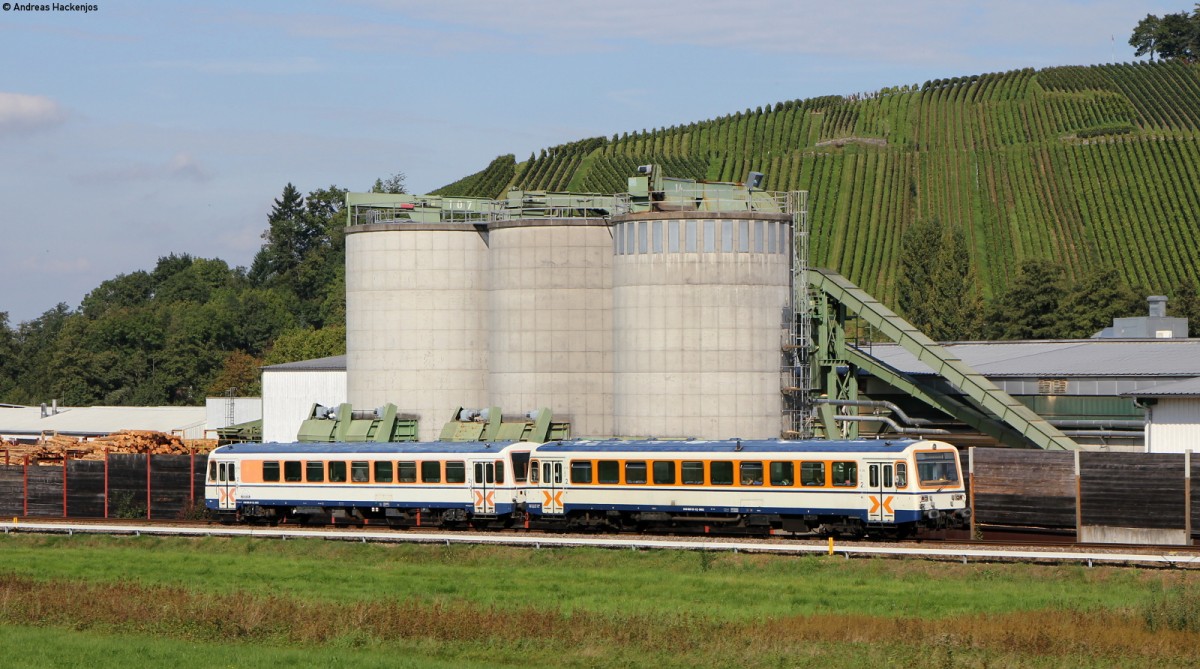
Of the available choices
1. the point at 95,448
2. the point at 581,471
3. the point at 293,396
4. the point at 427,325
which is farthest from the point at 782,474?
the point at 293,396

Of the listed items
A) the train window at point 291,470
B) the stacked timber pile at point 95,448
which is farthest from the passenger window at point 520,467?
the stacked timber pile at point 95,448

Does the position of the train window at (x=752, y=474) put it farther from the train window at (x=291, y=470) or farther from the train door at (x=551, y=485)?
the train window at (x=291, y=470)

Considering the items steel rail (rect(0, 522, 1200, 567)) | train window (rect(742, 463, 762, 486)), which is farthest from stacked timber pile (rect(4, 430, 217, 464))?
train window (rect(742, 463, 762, 486))

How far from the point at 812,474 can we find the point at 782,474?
1.07 meters

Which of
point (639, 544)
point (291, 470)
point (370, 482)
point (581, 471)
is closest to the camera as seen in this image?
point (639, 544)

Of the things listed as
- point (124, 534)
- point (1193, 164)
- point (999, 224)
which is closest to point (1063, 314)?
point (999, 224)

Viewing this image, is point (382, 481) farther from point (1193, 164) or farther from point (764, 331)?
point (1193, 164)

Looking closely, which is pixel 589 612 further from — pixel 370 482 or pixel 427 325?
pixel 427 325

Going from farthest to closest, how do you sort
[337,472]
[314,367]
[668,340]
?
[314,367] < [668,340] < [337,472]

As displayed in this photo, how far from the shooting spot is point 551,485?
5403 centimetres

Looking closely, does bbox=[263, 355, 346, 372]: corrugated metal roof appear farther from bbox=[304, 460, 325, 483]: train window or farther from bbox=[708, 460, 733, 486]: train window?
bbox=[708, 460, 733, 486]: train window

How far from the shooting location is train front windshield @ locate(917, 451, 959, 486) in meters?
47.7

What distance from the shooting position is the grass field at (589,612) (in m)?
32.0

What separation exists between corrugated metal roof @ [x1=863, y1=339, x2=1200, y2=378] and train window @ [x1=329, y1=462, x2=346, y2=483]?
31092mm
